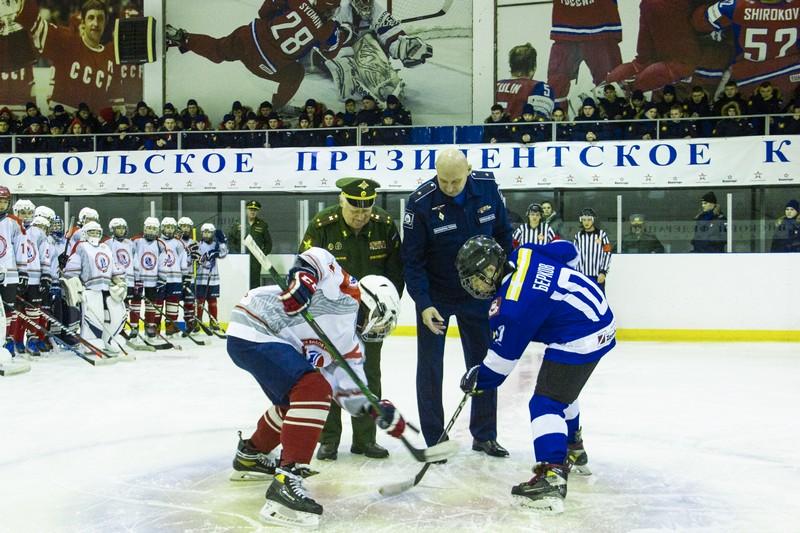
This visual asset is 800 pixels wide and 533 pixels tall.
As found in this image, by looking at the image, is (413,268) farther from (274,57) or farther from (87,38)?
(87,38)

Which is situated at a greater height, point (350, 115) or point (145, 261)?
point (350, 115)

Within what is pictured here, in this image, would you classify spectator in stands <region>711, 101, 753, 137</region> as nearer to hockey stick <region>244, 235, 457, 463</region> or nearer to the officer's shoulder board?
the officer's shoulder board

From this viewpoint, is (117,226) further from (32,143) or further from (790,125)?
(790,125)

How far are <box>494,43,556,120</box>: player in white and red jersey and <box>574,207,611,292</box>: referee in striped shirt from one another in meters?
4.02

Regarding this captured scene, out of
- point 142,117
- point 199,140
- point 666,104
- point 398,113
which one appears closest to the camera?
point 666,104

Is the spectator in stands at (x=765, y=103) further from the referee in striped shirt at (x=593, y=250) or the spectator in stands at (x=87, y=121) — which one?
the spectator in stands at (x=87, y=121)

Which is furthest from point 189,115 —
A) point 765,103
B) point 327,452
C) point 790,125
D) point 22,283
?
point 327,452

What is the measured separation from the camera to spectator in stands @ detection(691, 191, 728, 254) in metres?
8.52

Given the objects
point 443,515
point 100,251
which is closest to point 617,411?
point 443,515

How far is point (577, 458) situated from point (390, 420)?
932mm

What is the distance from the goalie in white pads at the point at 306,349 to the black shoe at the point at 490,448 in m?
0.91

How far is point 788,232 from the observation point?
27.5 feet

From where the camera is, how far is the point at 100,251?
7.39 metres

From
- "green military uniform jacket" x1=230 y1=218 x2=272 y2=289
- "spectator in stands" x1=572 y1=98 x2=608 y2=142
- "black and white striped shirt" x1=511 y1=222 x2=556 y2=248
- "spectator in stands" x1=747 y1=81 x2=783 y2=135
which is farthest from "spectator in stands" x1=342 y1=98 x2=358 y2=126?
"spectator in stands" x1=747 y1=81 x2=783 y2=135
